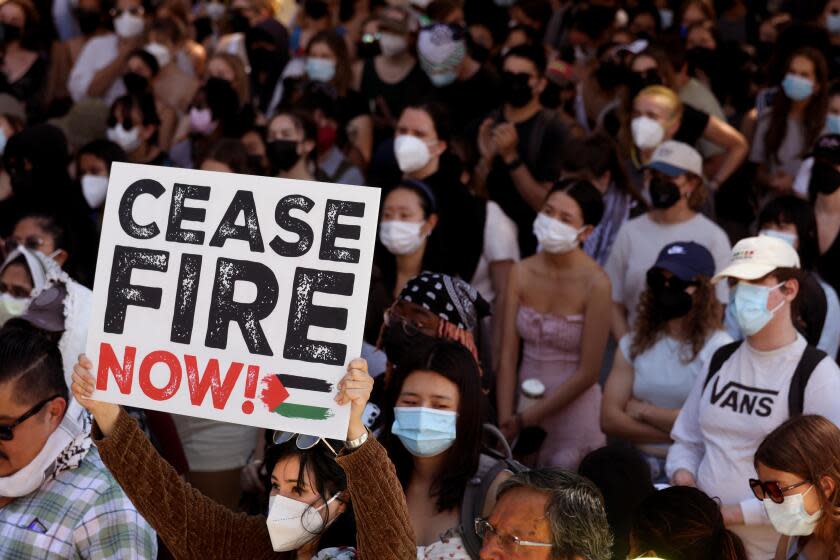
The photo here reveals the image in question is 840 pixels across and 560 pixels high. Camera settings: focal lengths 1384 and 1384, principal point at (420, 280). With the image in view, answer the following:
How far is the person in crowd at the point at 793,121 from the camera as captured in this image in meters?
8.05

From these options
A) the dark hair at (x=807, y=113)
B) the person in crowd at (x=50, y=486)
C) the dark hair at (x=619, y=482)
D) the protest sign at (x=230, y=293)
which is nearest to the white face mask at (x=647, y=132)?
the dark hair at (x=807, y=113)

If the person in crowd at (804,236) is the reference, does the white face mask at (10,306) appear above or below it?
below

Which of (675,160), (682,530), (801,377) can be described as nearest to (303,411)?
(682,530)

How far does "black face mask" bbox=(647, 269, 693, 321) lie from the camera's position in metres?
5.73

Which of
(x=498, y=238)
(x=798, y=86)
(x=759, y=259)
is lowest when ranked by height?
(x=498, y=238)

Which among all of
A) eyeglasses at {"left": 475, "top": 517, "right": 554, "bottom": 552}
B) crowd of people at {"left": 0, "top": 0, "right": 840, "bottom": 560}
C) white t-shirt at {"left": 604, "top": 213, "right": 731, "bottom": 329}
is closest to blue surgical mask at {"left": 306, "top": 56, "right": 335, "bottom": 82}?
crowd of people at {"left": 0, "top": 0, "right": 840, "bottom": 560}

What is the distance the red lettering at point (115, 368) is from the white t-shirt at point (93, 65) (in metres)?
6.83

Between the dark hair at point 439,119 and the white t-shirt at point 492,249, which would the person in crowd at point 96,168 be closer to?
the dark hair at point 439,119

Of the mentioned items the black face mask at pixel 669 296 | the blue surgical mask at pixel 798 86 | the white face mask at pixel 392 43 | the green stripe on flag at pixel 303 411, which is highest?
the blue surgical mask at pixel 798 86

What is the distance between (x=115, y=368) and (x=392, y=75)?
5688 millimetres

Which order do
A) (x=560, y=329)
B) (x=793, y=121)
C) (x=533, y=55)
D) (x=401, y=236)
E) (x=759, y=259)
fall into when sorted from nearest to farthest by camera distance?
(x=759, y=259) < (x=560, y=329) < (x=401, y=236) < (x=533, y=55) < (x=793, y=121)

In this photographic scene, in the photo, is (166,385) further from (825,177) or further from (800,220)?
(825,177)

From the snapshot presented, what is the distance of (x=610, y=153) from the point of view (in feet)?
24.2

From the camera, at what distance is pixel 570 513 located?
139 inches
